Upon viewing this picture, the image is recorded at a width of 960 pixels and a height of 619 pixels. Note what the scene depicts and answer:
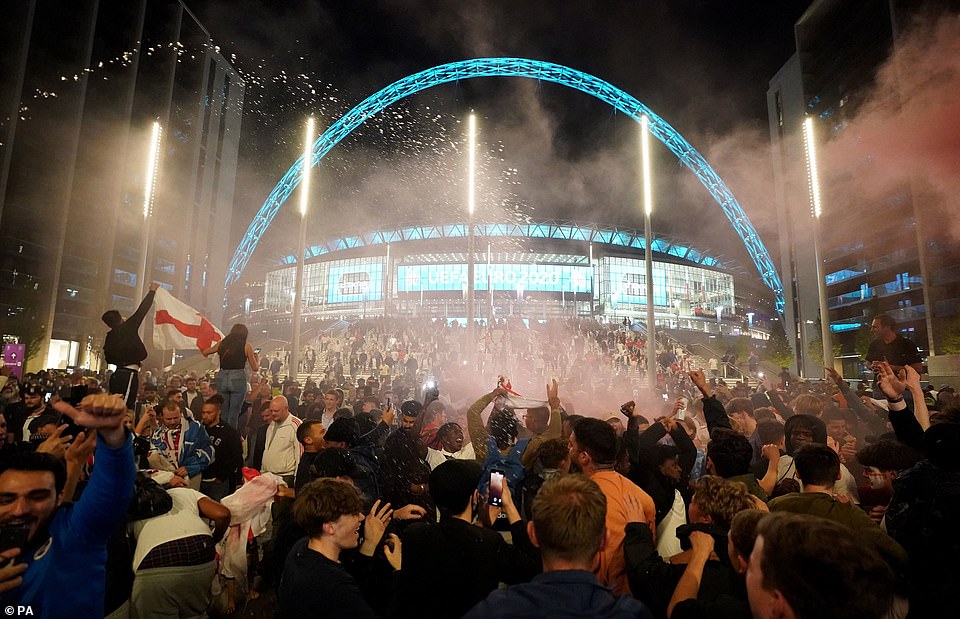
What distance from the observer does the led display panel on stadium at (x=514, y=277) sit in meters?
72.4

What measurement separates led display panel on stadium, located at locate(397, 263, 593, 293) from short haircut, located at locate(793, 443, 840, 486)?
6879 centimetres

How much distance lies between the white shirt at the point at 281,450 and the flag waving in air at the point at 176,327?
13.6ft

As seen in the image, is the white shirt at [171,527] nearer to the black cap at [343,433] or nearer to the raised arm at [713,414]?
the black cap at [343,433]

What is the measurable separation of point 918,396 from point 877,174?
86.0 meters

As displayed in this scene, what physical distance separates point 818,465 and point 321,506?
303 cm

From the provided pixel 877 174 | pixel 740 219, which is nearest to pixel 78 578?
pixel 740 219

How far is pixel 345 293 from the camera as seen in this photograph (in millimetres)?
76500

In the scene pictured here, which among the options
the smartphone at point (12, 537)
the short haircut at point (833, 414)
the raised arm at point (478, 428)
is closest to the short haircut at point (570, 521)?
the smartphone at point (12, 537)

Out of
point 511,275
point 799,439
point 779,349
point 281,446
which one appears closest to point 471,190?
point 281,446

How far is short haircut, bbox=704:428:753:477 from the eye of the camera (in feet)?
12.3

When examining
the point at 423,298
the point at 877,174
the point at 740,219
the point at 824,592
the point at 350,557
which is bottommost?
the point at 350,557

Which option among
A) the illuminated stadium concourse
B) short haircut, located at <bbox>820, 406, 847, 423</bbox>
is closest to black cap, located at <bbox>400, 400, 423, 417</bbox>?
short haircut, located at <bbox>820, 406, 847, 423</bbox>

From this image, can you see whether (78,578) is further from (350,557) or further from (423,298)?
(423,298)

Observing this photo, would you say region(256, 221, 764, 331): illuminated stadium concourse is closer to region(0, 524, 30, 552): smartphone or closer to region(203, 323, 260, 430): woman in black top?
region(203, 323, 260, 430): woman in black top
